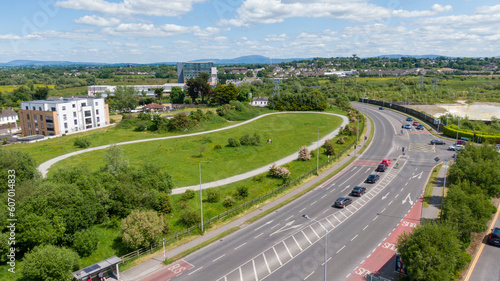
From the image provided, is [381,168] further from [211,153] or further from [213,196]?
[211,153]

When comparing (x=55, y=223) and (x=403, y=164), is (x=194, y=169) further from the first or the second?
(x=403, y=164)

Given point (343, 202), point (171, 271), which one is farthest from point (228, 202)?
point (343, 202)

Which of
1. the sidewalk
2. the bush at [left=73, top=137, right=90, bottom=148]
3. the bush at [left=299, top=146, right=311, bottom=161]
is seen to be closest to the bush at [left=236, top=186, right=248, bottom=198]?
the sidewalk

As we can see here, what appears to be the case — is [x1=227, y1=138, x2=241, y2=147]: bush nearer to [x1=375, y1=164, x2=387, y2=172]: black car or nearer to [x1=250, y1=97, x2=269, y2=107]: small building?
[x1=375, y1=164, x2=387, y2=172]: black car

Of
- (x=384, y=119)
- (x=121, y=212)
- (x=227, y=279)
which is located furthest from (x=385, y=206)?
(x=384, y=119)

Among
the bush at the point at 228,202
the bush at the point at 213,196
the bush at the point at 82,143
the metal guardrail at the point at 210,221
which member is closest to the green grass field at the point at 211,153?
the bush at the point at 82,143

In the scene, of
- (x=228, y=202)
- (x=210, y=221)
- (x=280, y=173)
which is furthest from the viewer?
(x=280, y=173)

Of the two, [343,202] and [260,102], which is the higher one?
[260,102]
